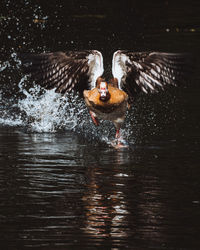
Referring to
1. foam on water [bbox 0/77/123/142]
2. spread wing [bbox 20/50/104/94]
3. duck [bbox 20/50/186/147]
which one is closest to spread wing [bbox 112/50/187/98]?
duck [bbox 20/50/186/147]

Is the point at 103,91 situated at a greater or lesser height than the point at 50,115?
greater

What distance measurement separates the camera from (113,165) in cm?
984

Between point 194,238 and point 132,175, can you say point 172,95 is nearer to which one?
point 132,175

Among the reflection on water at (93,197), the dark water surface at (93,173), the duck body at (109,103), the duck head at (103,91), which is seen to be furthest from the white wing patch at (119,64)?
the reflection on water at (93,197)

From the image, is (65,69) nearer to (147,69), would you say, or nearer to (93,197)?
(147,69)

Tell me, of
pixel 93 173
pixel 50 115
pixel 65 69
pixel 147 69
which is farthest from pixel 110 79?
pixel 93 173

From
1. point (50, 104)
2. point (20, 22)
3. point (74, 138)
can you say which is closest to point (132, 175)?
point (74, 138)

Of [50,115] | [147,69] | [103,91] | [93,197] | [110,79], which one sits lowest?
[93,197]

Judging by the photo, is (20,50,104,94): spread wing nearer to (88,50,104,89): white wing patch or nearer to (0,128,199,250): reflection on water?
(88,50,104,89): white wing patch

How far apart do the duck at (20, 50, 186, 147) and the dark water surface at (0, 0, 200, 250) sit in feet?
2.01

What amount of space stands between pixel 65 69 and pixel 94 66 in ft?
1.50

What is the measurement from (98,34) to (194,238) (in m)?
19.2

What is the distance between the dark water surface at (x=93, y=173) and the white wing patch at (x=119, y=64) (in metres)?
0.97

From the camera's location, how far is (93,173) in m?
9.38
